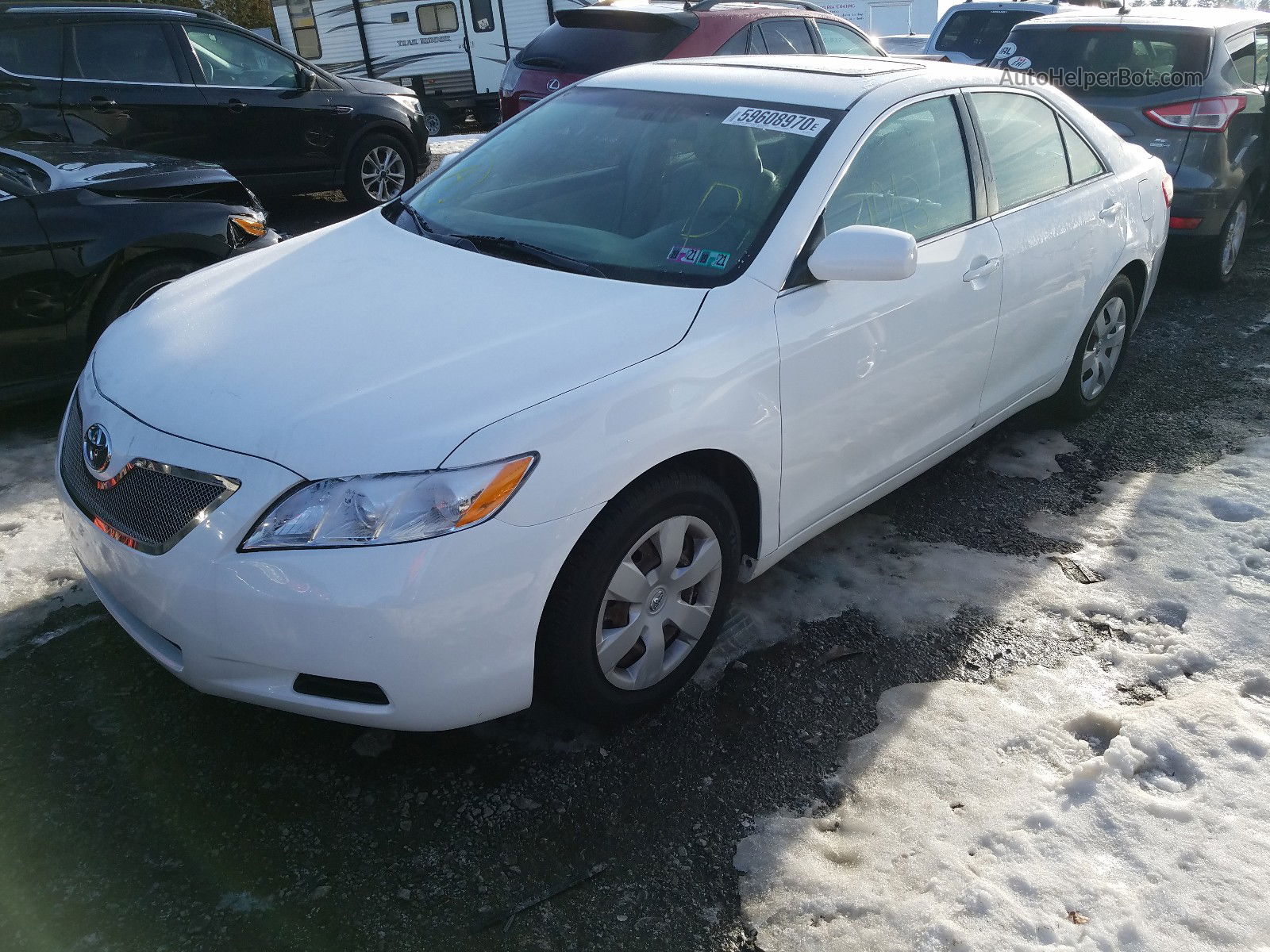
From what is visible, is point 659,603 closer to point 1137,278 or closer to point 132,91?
point 1137,278

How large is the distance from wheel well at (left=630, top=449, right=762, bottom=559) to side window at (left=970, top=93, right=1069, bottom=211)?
1637mm

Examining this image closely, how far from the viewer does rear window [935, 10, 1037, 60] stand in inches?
427

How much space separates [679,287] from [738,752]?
1.26 meters

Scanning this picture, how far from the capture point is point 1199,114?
6305 millimetres

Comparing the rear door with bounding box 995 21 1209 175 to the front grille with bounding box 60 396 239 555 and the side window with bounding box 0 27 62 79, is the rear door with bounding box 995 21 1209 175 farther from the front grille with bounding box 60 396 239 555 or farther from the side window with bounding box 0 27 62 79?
the side window with bounding box 0 27 62 79

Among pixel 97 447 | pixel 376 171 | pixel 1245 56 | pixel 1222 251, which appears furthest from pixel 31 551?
pixel 1245 56

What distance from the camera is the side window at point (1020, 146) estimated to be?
377 centimetres

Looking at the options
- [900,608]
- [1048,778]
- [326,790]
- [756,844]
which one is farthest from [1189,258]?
[326,790]

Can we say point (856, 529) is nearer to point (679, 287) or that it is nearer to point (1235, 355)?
point (679, 287)

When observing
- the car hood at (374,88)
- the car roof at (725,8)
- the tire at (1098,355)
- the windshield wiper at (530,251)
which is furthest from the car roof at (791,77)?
the car hood at (374,88)

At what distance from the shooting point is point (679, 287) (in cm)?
282

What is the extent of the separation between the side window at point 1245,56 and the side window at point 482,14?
11.4 m

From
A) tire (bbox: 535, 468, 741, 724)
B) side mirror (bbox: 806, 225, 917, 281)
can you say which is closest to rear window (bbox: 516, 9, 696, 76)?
side mirror (bbox: 806, 225, 917, 281)

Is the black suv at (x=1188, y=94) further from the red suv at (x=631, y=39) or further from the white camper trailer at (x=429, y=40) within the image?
the white camper trailer at (x=429, y=40)
